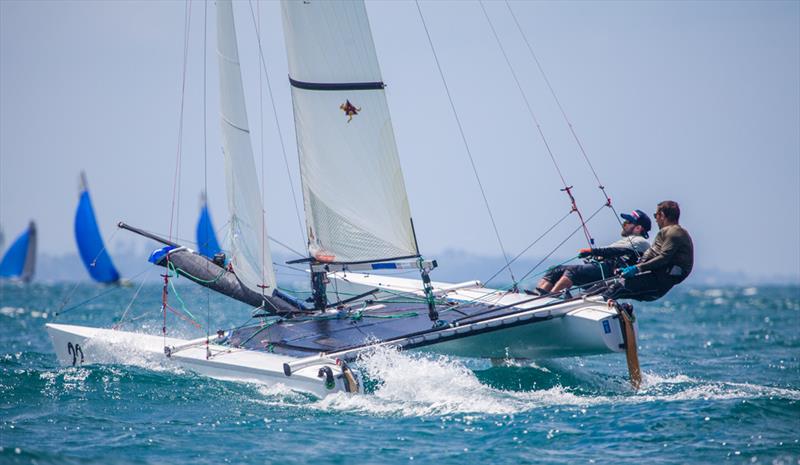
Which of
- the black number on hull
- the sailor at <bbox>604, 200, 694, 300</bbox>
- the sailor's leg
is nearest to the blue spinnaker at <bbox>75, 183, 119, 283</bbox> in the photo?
the black number on hull

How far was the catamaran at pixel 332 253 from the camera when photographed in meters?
7.97

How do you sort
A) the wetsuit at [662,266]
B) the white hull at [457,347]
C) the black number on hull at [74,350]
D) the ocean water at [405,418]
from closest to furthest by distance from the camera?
the ocean water at [405,418]
the white hull at [457,347]
the wetsuit at [662,266]
the black number on hull at [74,350]

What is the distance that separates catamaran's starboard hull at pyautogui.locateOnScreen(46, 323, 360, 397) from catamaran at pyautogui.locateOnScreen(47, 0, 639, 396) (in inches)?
0.7

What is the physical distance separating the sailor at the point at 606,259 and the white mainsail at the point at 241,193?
110 inches

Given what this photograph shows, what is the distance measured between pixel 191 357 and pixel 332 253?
1.73m

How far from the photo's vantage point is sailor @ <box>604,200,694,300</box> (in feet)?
26.0

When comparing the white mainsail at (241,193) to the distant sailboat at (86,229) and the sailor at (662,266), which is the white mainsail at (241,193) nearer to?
the sailor at (662,266)

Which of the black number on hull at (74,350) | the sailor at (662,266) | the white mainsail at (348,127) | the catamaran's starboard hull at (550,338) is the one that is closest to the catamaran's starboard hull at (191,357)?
the black number on hull at (74,350)

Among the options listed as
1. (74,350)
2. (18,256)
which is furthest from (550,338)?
(18,256)

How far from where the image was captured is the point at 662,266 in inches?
313

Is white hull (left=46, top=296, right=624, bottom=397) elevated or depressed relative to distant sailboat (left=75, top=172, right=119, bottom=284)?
depressed

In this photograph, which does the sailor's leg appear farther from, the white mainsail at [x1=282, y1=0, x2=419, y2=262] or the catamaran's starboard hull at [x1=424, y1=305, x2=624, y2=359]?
the white mainsail at [x1=282, y1=0, x2=419, y2=262]

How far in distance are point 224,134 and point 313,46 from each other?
1.34 meters

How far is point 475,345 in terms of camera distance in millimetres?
8578
